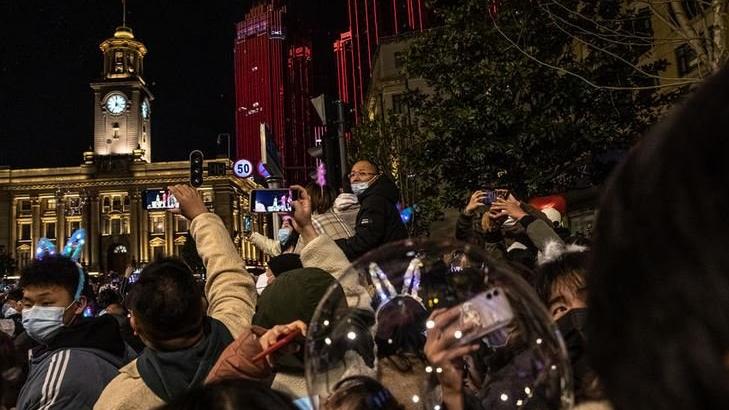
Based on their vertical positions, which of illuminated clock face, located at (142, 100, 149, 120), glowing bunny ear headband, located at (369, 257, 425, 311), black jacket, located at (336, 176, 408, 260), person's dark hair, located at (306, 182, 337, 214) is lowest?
glowing bunny ear headband, located at (369, 257, 425, 311)

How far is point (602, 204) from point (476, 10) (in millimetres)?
15136

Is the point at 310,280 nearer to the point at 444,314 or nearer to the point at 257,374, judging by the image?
the point at 257,374

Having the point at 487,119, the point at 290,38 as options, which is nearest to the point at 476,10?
the point at 487,119

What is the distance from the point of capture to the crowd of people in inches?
21.5

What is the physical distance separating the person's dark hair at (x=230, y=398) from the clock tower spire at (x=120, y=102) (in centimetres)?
10186

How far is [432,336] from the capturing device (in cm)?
123

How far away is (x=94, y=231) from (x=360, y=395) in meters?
104

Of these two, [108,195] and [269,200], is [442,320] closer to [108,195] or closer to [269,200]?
[269,200]

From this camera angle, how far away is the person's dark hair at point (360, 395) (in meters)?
1.28

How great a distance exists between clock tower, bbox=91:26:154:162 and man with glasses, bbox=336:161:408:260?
3890 inches

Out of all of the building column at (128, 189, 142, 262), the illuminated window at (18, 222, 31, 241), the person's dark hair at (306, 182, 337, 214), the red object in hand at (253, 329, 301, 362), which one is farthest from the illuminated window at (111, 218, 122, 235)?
the red object in hand at (253, 329, 301, 362)

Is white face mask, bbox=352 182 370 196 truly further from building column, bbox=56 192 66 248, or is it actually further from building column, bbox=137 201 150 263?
building column, bbox=56 192 66 248

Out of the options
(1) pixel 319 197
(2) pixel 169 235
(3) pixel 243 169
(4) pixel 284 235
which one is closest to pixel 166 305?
(1) pixel 319 197

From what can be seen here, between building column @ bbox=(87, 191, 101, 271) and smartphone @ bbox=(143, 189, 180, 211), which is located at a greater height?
building column @ bbox=(87, 191, 101, 271)
